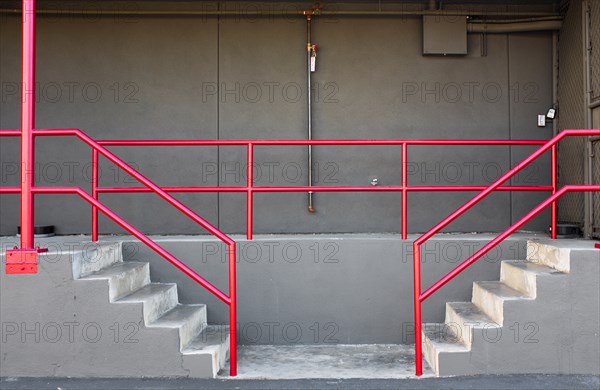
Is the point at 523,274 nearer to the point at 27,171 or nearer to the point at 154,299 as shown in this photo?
the point at 154,299

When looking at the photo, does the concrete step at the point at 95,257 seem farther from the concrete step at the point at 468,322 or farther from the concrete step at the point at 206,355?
the concrete step at the point at 468,322

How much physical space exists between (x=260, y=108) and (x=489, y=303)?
307 cm

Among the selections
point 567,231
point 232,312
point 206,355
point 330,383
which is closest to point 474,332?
point 330,383

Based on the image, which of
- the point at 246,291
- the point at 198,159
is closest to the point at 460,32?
the point at 198,159

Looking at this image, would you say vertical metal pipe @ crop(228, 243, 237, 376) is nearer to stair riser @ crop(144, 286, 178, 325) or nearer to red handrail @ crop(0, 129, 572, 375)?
red handrail @ crop(0, 129, 572, 375)

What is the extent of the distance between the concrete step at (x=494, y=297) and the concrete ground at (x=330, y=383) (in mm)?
430

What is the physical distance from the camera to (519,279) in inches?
160

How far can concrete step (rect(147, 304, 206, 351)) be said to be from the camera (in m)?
3.73

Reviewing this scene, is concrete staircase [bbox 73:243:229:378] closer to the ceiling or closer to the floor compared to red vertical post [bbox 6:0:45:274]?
closer to the floor

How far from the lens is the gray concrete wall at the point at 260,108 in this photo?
19.1 feet

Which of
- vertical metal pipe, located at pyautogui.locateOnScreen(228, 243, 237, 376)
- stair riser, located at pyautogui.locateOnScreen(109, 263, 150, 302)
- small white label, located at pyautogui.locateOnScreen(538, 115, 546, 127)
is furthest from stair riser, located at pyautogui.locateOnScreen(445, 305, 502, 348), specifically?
small white label, located at pyautogui.locateOnScreen(538, 115, 546, 127)

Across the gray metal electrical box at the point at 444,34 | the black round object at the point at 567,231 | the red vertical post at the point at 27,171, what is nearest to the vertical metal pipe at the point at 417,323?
the black round object at the point at 567,231

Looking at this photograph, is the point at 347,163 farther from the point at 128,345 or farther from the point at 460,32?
the point at 128,345

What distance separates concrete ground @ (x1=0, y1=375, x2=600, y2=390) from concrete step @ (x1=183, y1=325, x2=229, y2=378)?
0.24ft
